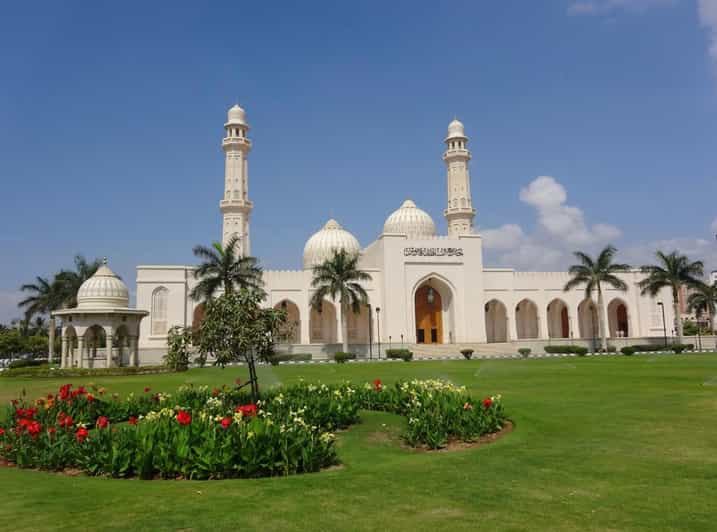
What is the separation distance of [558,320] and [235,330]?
1967 inches

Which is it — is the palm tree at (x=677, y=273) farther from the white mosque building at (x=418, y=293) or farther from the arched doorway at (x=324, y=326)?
the arched doorway at (x=324, y=326)

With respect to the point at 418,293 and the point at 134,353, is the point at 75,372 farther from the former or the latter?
the point at 418,293

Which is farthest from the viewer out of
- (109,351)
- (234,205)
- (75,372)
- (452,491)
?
(234,205)

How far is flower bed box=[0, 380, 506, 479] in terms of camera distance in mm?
7723

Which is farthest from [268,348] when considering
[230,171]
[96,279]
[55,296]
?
[55,296]

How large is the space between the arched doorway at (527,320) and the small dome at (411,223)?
35.0ft

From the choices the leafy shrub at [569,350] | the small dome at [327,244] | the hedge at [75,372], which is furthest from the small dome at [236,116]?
the leafy shrub at [569,350]

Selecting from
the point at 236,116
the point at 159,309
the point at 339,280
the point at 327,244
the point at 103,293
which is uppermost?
the point at 236,116

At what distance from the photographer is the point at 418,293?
167 feet

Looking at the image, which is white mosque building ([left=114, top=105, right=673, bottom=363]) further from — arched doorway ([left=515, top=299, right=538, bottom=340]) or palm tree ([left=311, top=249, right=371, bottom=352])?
palm tree ([left=311, top=249, right=371, bottom=352])

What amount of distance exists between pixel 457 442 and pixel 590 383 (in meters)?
9.64

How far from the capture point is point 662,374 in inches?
832

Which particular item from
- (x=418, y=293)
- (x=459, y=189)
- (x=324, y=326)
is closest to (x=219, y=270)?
(x=324, y=326)

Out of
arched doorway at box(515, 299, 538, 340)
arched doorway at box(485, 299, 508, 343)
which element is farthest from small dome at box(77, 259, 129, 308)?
arched doorway at box(515, 299, 538, 340)
